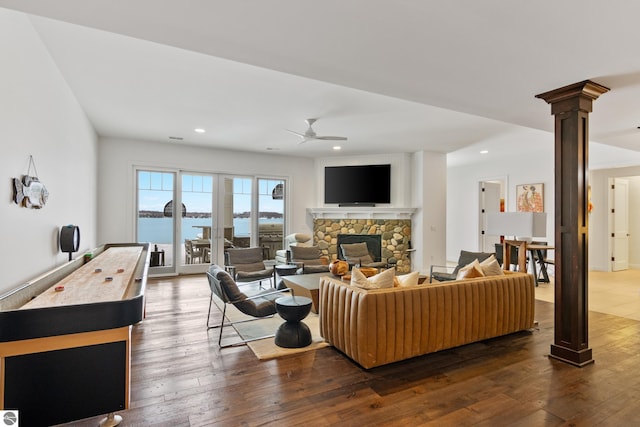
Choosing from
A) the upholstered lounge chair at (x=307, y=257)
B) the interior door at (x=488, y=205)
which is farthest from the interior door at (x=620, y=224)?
the upholstered lounge chair at (x=307, y=257)

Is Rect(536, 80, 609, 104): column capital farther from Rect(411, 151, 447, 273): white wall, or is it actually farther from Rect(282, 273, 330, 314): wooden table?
Rect(411, 151, 447, 273): white wall

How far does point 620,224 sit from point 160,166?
35.2 ft

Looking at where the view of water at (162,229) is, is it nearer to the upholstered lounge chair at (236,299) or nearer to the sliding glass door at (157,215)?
the sliding glass door at (157,215)

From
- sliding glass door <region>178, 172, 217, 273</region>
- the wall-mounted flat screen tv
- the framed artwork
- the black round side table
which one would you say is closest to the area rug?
the black round side table

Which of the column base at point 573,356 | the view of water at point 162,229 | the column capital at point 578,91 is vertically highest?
the column capital at point 578,91

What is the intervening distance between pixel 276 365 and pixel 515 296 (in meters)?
2.63

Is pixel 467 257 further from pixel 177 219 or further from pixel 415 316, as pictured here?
pixel 177 219

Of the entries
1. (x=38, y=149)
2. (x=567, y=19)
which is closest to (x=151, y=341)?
(x=38, y=149)

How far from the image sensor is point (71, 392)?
1829 millimetres

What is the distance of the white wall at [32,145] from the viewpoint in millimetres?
2127

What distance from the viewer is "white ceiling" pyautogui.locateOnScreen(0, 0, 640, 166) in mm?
1856

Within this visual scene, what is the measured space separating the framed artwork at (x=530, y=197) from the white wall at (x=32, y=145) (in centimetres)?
875

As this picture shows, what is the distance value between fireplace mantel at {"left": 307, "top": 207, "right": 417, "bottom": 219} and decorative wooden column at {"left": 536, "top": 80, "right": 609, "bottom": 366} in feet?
15.0

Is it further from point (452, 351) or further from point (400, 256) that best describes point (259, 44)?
point (400, 256)
